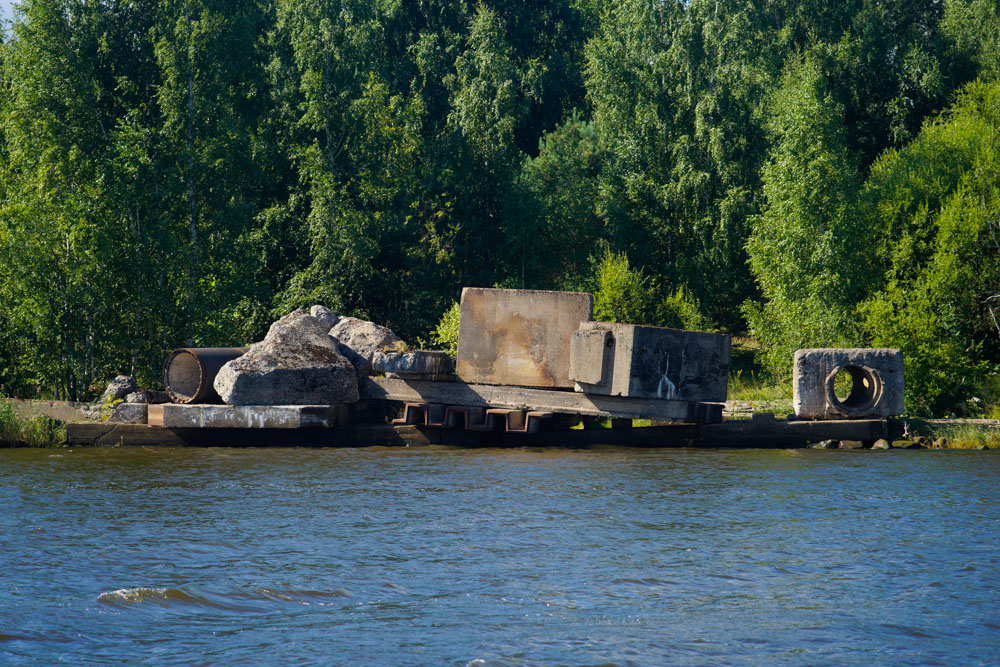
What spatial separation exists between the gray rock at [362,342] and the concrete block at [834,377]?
7.08 metres

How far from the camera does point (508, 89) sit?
32.5 meters

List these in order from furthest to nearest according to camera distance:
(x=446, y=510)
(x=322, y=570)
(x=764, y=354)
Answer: (x=764, y=354) → (x=446, y=510) → (x=322, y=570)

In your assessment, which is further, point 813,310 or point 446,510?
point 813,310

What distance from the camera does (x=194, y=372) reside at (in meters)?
20.2

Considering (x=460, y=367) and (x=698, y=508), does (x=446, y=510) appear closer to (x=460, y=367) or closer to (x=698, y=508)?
(x=698, y=508)

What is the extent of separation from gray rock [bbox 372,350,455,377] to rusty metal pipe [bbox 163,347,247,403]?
2.89m

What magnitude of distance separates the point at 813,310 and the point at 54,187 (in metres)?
17.0

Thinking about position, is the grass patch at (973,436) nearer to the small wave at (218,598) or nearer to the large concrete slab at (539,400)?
the large concrete slab at (539,400)

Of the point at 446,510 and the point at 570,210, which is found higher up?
the point at 570,210

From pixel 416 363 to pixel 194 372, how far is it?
4.63 meters


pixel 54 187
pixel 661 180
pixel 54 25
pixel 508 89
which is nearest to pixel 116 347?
pixel 54 187

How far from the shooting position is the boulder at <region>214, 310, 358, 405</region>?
18094 mm

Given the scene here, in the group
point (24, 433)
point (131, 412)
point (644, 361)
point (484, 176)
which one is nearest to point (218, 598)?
point (644, 361)

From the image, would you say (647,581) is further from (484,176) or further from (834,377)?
(484,176)
